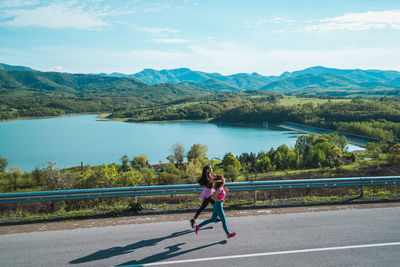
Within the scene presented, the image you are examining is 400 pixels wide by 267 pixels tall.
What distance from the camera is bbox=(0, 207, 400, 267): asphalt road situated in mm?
5820

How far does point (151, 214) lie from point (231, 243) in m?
3.10

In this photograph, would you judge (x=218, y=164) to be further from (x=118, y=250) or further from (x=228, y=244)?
(x=118, y=250)

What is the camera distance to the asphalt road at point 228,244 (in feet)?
19.1

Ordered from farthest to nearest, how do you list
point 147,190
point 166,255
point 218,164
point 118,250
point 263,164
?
point 218,164, point 263,164, point 147,190, point 118,250, point 166,255

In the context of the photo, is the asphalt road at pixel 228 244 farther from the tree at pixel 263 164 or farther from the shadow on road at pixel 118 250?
the tree at pixel 263 164

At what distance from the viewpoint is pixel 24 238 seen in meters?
7.04

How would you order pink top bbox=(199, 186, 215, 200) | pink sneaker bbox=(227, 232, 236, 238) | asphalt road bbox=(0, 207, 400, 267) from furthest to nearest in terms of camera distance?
pink top bbox=(199, 186, 215, 200)
pink sneaker bbox=(227, 232, 236, 238)
asphalt road bbox=(0, 207, 400, 267)

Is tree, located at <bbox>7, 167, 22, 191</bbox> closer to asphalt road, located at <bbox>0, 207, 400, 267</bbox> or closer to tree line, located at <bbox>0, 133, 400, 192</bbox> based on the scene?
tree line, located at <bbox>0, 133, 400, 192</bbox>

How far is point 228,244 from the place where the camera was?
6492mm

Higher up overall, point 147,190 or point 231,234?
point 147,190

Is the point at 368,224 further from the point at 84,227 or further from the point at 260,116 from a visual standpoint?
the point at 260,116

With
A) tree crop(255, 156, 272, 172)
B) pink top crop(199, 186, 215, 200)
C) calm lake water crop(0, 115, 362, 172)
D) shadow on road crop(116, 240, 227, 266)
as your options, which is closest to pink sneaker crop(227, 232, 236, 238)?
shadow on road crop(116, 240, 227, 266)

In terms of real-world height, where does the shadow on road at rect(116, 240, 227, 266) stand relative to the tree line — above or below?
above

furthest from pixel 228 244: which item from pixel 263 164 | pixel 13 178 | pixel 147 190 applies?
pixel 13 178
